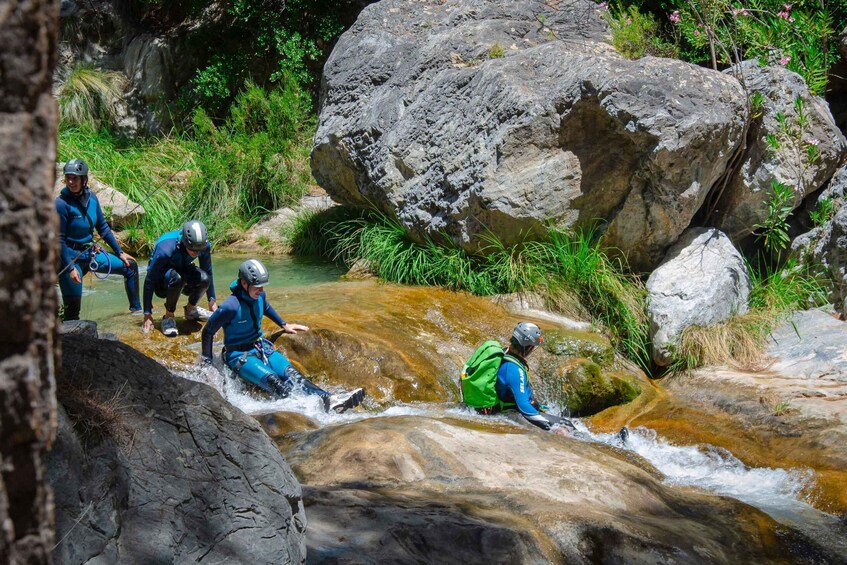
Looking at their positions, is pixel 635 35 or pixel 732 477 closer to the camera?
pixel 732 477

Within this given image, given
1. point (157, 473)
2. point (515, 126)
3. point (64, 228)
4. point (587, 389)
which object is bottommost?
point (587, 389)

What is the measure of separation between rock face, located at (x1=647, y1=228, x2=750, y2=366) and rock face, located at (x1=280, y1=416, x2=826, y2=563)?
2.70m

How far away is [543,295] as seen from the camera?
866 centimetres

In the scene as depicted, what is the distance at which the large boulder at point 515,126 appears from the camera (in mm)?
8133

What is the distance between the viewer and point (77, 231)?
22.8ft

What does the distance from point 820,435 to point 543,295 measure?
3.19 m

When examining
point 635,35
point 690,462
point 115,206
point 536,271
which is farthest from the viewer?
point 115,206

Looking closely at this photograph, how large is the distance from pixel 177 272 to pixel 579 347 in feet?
11.7

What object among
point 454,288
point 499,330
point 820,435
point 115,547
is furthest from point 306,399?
point 115,547

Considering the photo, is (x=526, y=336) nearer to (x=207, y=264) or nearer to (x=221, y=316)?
(x=221, y=316)

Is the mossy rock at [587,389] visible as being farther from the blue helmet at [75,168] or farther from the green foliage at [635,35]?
the blue helmet at [75,168]

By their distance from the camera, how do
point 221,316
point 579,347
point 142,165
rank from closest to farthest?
point 221,316
point 579,347
point 142,165

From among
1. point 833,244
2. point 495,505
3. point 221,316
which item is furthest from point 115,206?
point 495,505

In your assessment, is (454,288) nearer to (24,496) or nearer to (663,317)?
(663,317)
